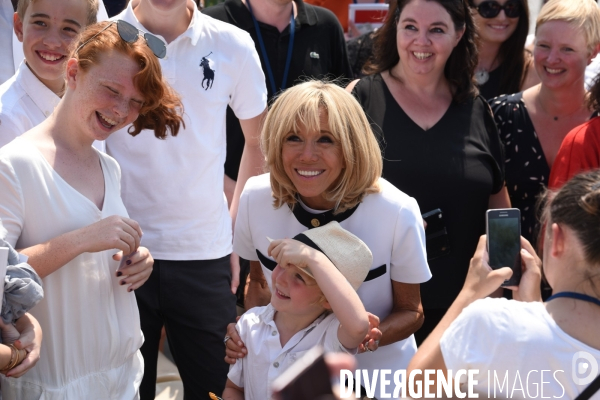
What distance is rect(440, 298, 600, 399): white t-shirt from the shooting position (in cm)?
188

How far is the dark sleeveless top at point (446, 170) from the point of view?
342cm

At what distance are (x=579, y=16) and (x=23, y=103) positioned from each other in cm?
261

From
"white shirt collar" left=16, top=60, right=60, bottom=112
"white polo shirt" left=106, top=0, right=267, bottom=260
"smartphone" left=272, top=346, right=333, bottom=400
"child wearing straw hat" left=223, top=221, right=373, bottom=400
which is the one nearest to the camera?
"smartphone" left=272, top=346, right=333, bottom=400

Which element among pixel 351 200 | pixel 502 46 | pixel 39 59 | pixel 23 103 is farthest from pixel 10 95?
pixel 502 46

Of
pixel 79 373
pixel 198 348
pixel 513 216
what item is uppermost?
pixel 513 216

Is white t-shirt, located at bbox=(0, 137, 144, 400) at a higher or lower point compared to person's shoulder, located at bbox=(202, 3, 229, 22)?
lower

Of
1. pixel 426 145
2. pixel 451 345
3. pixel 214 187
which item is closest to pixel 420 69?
pixel 426 145

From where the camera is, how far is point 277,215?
108 inches

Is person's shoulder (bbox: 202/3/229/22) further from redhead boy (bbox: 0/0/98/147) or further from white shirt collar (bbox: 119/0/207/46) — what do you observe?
redhead boy (bbox: 0/0/98/147)

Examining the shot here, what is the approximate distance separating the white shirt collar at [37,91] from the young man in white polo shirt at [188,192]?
0.32 meters

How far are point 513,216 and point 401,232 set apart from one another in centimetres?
37

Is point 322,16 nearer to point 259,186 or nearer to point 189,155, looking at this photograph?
point 189,155

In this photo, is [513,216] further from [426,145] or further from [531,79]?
[531,79]

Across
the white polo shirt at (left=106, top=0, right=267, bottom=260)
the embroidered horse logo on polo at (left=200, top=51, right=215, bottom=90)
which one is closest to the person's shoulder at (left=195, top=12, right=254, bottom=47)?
the white polo shirt at (left=106, top=0, right=267, bottom=260)
